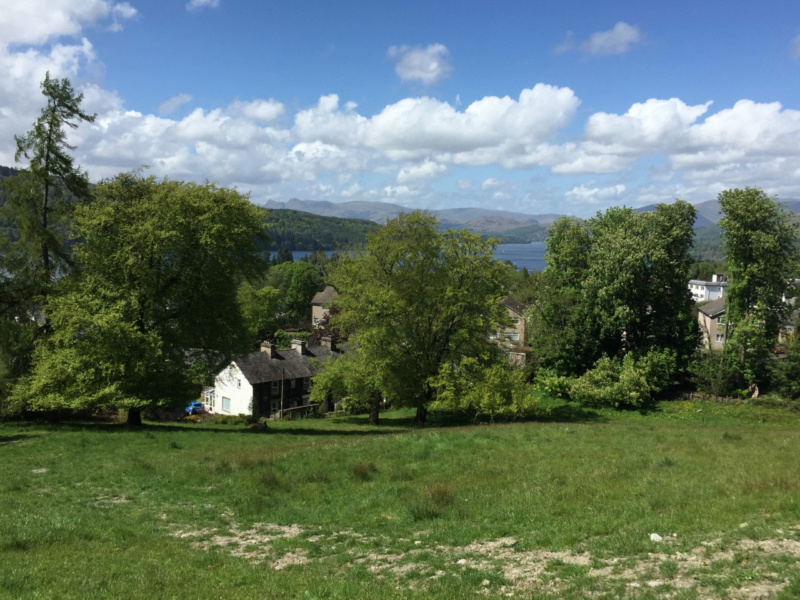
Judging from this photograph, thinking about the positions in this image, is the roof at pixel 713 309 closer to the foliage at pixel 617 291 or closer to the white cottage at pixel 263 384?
the foliage at pixel 617 291

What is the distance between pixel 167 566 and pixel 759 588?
10268mm

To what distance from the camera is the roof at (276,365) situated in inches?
2089

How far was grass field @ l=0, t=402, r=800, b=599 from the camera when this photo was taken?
9031 mm

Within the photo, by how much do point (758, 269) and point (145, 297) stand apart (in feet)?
149

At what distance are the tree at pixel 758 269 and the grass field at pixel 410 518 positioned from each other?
23.4 metres

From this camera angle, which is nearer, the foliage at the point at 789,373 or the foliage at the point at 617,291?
the foliage at the point at 789,373

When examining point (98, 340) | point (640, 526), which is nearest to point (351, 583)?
point (640, 526)

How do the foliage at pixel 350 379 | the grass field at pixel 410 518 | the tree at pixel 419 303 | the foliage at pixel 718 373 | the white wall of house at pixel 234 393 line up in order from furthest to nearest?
the white wall of house at pixel 234 393, the foliage at pixel 718 373, the foliage at pixel 350 379, the tree at pixel 419 303, the grass field at pixel 410 518

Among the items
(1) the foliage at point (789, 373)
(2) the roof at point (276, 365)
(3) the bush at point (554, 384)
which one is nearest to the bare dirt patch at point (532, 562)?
(3) the bush at point (554, 384)

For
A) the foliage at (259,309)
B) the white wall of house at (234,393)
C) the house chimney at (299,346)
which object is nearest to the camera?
the white wall of house at (234,393)

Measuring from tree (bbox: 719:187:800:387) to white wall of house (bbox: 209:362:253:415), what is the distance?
44.6 meters

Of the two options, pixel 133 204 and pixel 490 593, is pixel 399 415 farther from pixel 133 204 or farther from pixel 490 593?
pixel 490 593

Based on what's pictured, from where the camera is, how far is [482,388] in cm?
3253

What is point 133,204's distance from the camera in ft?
89.2
